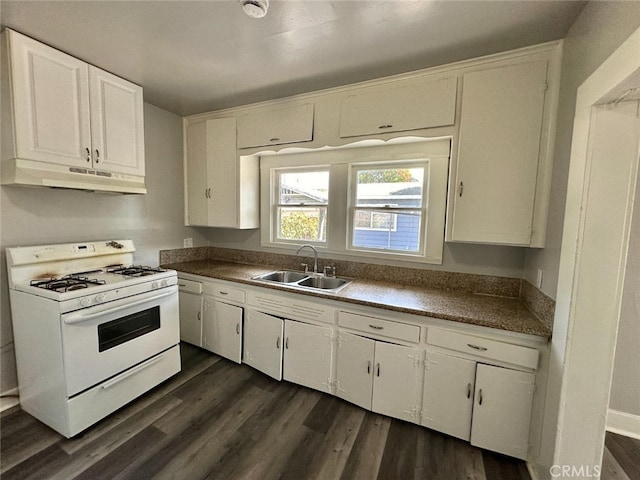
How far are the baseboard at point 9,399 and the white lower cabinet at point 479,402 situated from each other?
290cm

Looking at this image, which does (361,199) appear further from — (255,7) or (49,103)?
(49,103)

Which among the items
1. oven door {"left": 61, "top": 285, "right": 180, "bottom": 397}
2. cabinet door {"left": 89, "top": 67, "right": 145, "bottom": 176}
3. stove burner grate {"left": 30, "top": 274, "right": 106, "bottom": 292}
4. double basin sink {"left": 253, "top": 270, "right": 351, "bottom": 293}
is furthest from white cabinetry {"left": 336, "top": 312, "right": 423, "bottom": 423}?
cabinet door {"left": 89, "top": 67, "right": 145, "bottom": 176}

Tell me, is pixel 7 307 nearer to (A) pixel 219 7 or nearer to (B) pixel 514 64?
(A) pixel 219 7

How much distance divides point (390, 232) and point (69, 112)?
2625mm

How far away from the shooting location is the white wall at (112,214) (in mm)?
1882

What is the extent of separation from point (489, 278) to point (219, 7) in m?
2.48

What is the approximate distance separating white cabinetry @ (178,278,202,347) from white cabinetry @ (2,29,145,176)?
1.16 meters

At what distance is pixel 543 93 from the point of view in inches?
63.1

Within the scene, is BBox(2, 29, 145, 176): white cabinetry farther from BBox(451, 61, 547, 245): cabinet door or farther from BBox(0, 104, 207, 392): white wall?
BBox(451, 61, 547, 245): cabinet door

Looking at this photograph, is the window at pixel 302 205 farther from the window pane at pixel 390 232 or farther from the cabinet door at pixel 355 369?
the cabinet door at pixel 355 369

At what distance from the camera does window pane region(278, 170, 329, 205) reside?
2768 mm

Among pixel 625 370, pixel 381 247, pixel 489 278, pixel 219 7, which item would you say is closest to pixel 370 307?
pixel 381 247

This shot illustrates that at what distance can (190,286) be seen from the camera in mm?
2717

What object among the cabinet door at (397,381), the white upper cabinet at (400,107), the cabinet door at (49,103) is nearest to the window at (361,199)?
the white upper cabinet at (400,107)
